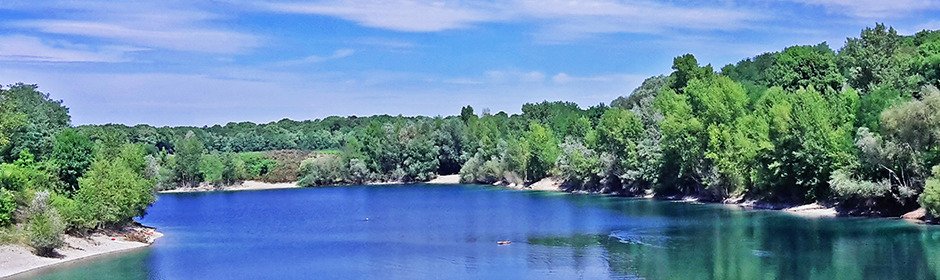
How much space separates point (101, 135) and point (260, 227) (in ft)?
47.6

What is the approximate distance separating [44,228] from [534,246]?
2766cm

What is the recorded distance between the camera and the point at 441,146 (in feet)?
560

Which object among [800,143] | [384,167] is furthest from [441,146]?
[800,143]

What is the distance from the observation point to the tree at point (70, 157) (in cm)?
6856

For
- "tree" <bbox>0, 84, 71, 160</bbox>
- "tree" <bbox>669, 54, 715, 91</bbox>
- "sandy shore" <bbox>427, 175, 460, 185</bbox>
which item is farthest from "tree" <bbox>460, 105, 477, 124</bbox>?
"tree" <bbox>0, 84, 71, 160</bbox>

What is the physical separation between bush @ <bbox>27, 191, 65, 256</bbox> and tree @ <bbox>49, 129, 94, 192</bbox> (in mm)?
11834

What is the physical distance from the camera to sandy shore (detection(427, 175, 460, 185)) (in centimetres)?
16638

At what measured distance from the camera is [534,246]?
203ft

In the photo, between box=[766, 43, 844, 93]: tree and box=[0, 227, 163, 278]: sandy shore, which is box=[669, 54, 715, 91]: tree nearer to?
box=[766, 43, 844, 93]: tree

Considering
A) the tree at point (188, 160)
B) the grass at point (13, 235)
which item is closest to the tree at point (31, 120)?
the grass at point (13, 235)

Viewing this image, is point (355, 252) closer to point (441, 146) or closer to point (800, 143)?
point (800, 143)

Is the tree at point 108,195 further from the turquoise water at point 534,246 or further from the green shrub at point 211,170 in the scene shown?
the green shrub at point 211,170

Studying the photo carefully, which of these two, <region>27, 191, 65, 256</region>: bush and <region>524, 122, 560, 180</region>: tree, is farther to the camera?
<region>524, 122, 560, 180</region>: tree

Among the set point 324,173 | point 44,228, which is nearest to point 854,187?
point 44,228
